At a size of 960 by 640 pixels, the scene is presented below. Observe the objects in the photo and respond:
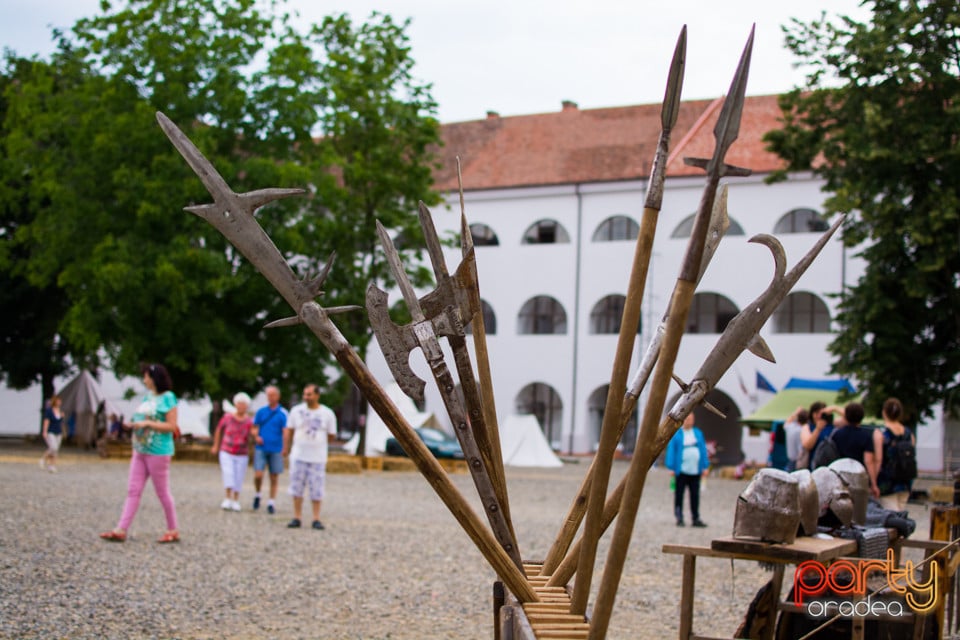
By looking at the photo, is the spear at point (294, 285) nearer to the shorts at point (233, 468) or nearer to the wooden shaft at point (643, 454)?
the wooden shaft at point (643, 454)

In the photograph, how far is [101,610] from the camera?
7.36 meters

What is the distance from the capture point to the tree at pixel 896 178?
76.0 ft

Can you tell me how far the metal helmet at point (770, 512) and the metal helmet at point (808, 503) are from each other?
0.34 meters

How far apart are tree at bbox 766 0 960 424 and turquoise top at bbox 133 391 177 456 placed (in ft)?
56.3

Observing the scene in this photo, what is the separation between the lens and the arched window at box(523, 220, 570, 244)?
4462cm

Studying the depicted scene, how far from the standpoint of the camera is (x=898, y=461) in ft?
32.0

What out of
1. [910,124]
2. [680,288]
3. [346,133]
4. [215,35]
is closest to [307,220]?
[346,133]

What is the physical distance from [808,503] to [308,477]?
29.3 feet

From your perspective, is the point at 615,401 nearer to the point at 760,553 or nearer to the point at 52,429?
the point at 760,553

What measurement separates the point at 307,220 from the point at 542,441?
33.0 ft

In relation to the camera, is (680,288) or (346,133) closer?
(680,288)

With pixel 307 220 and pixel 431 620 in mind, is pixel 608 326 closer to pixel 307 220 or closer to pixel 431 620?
pixel 307 220

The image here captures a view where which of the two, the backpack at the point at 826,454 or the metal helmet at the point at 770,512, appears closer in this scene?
the metal helmet at the point at 770,512

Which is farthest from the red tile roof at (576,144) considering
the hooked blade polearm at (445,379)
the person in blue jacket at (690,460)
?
the hooked blade polearm at (445,379)
